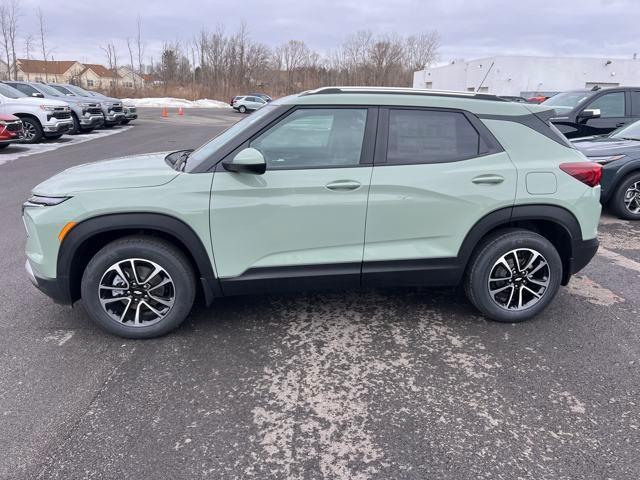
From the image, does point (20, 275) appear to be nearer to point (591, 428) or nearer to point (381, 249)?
point (381, 249)

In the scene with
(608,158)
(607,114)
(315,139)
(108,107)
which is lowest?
(108,107)

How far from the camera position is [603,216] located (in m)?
7.45

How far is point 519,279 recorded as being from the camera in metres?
3.82

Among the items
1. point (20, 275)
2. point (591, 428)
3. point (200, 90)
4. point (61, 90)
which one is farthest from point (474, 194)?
point (200, 90)

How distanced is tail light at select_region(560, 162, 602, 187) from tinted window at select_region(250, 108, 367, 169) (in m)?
1.60

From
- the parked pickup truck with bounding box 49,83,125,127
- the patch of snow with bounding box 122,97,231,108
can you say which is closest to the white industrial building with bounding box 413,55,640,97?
the parked pickup truck with bounding box 49,83,125,127

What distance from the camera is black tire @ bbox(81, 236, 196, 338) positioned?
11.1 ft

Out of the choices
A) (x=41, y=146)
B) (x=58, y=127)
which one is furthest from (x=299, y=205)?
(x=58, y=127)

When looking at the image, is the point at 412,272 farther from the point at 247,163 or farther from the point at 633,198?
the point at 633,198

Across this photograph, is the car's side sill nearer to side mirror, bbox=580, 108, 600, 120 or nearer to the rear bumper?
the rear bumper

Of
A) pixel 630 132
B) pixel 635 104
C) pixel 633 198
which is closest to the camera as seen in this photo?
pixel 633 198

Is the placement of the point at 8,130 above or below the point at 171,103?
above

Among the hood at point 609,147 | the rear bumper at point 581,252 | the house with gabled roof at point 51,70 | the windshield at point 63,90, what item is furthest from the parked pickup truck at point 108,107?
the house with gabled roof at point 51,70

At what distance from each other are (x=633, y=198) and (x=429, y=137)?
5226 mm
